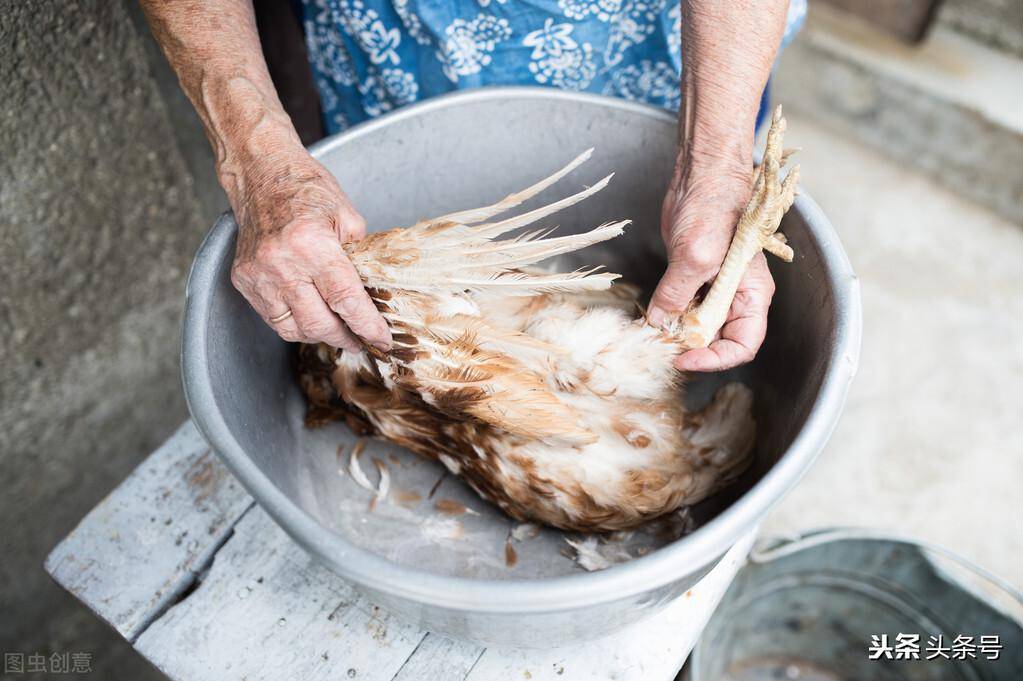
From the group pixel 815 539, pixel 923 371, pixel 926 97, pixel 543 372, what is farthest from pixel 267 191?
pixel 926 97

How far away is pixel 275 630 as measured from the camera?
0.91 metres

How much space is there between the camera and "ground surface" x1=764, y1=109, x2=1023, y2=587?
1.73 metres

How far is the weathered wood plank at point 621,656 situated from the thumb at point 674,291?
362 mm

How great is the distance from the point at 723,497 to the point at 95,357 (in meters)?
1.27

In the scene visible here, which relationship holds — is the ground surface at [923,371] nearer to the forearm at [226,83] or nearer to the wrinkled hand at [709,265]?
the wrinkled hand at [709,265]

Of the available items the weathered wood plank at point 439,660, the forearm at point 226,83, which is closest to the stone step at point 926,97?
the forearm at point 226,83

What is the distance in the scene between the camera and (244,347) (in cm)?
94

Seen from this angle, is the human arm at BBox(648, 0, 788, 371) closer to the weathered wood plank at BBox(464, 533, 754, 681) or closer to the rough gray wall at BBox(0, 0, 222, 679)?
the weathered wood plank at BBox(464, 533, 754, 681)

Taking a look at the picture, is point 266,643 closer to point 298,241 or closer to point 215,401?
point 215,401

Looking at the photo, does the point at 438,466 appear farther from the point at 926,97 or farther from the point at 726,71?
the point at 926,97

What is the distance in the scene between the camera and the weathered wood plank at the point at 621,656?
0.88 metres

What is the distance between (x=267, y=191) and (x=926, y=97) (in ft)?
7.11

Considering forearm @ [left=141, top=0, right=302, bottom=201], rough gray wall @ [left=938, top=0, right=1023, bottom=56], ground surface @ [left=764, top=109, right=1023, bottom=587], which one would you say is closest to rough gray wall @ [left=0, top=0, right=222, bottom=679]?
forearm @ [left=141, top=0, right=302, bottom=201]

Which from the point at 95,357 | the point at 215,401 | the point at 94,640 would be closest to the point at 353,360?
the point at 215,401
